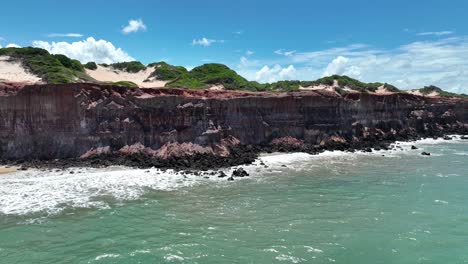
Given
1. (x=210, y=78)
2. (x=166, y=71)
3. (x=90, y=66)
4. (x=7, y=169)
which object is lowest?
(x=7, y=169)

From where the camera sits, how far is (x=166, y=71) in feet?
221

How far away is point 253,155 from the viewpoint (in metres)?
32.5

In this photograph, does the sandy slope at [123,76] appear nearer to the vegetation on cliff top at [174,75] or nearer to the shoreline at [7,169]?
the vegetation on cliff top at [174,75]

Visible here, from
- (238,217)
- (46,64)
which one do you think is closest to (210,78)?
(46,64)

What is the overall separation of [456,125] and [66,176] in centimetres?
5458

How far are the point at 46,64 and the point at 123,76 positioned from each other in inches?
685

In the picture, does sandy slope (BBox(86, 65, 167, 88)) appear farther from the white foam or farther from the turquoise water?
the turquoise water

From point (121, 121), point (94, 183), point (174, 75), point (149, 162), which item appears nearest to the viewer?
point (94, 183)

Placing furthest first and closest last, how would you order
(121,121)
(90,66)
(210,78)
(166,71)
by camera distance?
1. (166,71)
2. (90,66)
3. (210,78)
4. (121,121)

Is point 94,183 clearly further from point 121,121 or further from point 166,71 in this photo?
point 166,71

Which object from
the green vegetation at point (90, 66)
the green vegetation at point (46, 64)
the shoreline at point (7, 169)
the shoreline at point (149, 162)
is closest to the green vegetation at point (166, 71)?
the green vegetation at point (90, 66)

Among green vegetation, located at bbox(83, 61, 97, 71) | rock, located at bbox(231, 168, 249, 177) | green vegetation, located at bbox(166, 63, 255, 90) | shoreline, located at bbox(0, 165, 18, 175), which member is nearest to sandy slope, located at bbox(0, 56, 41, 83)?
green vegetation, located at bbox(83, 61, 97, 71)

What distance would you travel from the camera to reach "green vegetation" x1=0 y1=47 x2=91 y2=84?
161 ft

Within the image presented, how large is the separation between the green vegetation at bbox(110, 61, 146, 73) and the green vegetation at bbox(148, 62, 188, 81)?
226 cm
